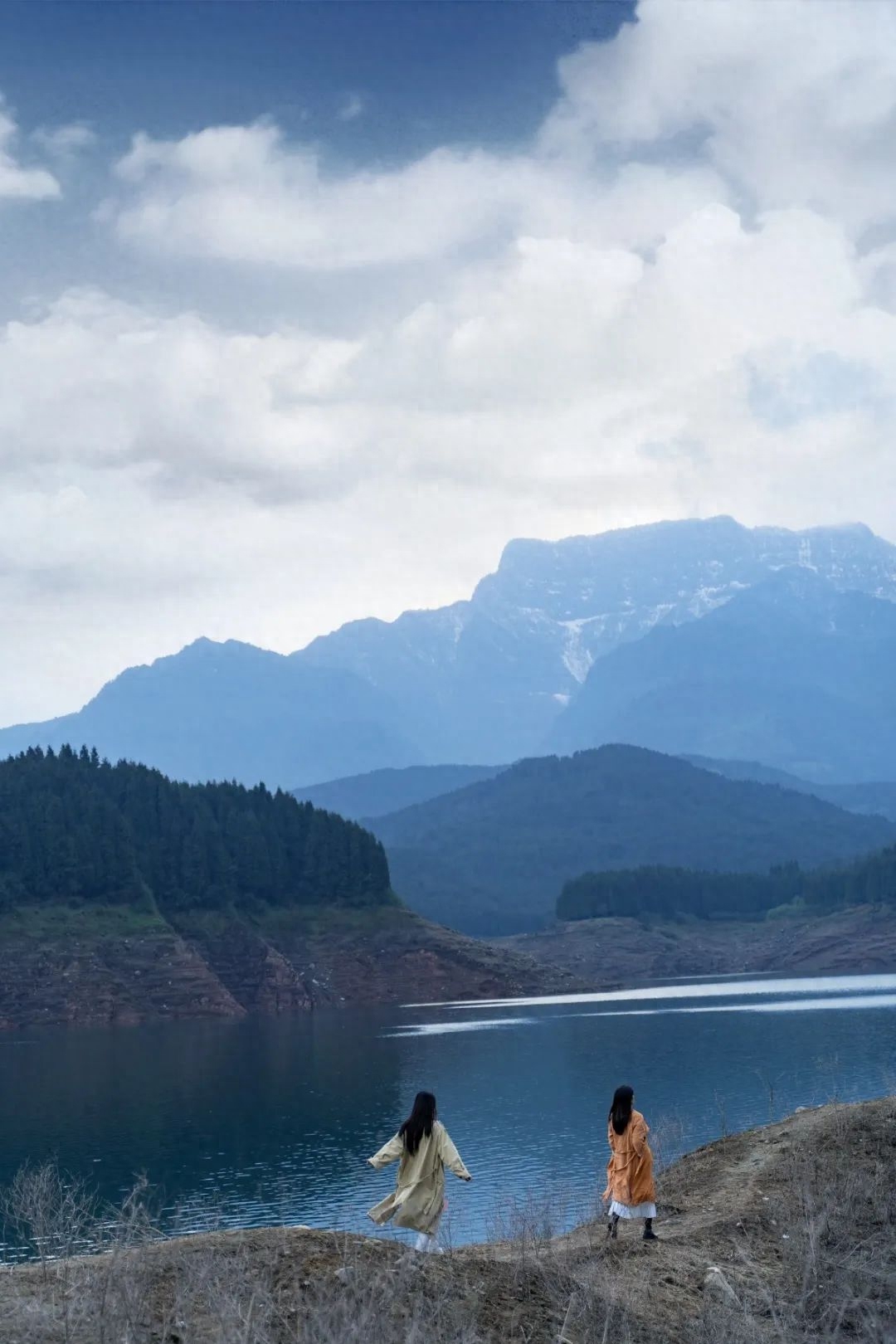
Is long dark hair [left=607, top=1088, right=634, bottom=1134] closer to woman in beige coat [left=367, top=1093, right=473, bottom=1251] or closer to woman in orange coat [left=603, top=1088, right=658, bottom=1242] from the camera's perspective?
woman in orange coat [left=603, top=1088, right=658, bottom=1242]

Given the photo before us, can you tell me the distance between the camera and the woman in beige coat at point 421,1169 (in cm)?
1994

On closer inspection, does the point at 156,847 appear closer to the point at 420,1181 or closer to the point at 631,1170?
the point at 631,1170

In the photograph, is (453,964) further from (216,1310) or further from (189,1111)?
(216,1310)

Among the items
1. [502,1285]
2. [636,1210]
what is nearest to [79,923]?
[636,1210]

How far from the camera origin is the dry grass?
1550 centimetres

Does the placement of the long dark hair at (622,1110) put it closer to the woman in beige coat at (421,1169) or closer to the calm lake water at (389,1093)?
the woman in beige coat at (421,1169)

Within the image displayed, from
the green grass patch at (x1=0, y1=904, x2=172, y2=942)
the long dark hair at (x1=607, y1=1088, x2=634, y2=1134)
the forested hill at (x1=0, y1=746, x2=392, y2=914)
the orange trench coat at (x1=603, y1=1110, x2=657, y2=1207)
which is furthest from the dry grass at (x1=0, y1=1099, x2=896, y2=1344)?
the forested hill at (x1=0, y1=746, x2=392, y2=914)

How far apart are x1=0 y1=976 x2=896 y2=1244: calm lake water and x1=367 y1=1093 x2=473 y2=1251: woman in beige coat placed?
7878 mm

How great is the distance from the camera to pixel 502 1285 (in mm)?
18250

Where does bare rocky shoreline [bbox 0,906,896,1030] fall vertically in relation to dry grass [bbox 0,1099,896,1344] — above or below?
below

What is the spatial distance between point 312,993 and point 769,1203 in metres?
142

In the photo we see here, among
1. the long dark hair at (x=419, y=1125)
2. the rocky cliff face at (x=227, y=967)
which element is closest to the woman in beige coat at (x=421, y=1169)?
the long dark hair at (x=419, y=1125)

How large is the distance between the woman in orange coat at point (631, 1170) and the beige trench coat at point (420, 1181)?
417cm

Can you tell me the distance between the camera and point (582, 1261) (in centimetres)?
2102
